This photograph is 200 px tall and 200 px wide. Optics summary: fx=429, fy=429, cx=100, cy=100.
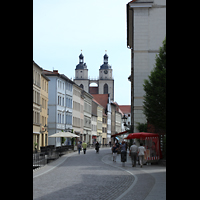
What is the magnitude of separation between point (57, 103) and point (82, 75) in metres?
104

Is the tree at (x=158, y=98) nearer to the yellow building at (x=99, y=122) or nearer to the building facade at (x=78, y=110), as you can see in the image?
the building facade at (x=78, y=110)

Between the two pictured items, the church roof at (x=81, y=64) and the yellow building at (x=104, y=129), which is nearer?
the yellow building at (x=104, y=129)

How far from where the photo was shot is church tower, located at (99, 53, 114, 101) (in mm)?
175750

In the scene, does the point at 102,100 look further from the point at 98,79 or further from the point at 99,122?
the point at 98,79

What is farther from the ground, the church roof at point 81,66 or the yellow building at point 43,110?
the church roof at point 81,66

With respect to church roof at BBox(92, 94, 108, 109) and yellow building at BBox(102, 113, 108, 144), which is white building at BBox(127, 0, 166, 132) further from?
church roof at BBox(92, 94, 108, 109)

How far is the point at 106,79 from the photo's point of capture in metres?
180

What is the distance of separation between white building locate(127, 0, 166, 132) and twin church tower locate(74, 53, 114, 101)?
5149 inches

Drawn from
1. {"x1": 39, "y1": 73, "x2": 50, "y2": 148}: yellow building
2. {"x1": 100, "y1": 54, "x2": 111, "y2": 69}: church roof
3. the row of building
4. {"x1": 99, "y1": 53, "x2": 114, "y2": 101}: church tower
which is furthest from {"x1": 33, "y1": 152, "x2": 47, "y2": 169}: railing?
{"x1": 100, "y1": 54, "x2": 111, "y2": 69}: church roof

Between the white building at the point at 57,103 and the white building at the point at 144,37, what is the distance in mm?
36588

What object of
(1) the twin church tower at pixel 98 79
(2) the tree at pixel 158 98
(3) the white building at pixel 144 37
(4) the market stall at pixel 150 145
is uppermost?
(1) the twin church tower at pixel 98 79

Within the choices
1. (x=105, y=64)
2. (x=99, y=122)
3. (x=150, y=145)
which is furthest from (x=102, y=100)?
(x=150, y=145)

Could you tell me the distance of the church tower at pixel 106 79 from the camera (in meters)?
176

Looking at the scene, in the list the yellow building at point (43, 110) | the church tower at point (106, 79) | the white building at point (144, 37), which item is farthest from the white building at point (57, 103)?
the church tower at point (106, 79)
